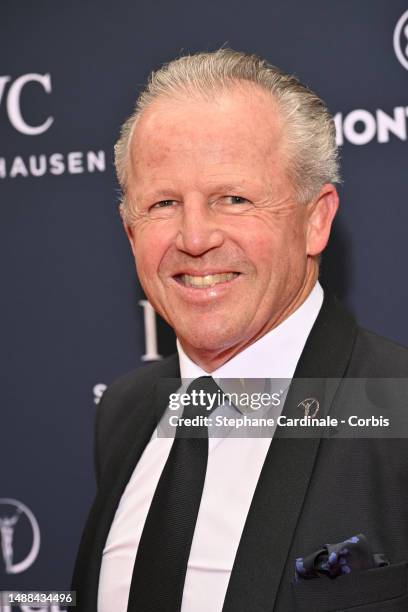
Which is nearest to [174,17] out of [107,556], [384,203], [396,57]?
[396,57]

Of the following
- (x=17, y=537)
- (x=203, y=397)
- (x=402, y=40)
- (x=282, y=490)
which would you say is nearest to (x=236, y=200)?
(x=203, y=397)

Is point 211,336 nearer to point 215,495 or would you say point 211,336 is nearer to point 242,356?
point 242,356

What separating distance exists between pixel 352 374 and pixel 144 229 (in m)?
0.47

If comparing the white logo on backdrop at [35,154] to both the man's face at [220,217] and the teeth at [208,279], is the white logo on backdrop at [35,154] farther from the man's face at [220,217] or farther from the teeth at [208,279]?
the teeth at [208,279]

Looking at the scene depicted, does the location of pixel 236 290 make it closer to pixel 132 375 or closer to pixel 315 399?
pixel 315 399

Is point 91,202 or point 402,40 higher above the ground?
point 402,40

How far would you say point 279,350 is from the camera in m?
1.45

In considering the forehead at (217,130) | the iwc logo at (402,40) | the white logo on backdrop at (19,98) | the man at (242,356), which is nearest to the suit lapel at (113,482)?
the man at (242,356)

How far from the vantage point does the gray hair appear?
1403mm

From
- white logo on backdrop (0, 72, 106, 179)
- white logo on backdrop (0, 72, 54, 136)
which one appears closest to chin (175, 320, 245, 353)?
white logo on backdrop (0, 72, 106, 179)

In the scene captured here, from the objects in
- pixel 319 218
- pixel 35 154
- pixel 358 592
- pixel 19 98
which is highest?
pixel 19 98

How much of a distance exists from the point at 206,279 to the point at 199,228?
0.37ft

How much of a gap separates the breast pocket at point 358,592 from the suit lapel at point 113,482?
0.45 m

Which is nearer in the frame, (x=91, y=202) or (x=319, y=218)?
(x=319, y=218)
